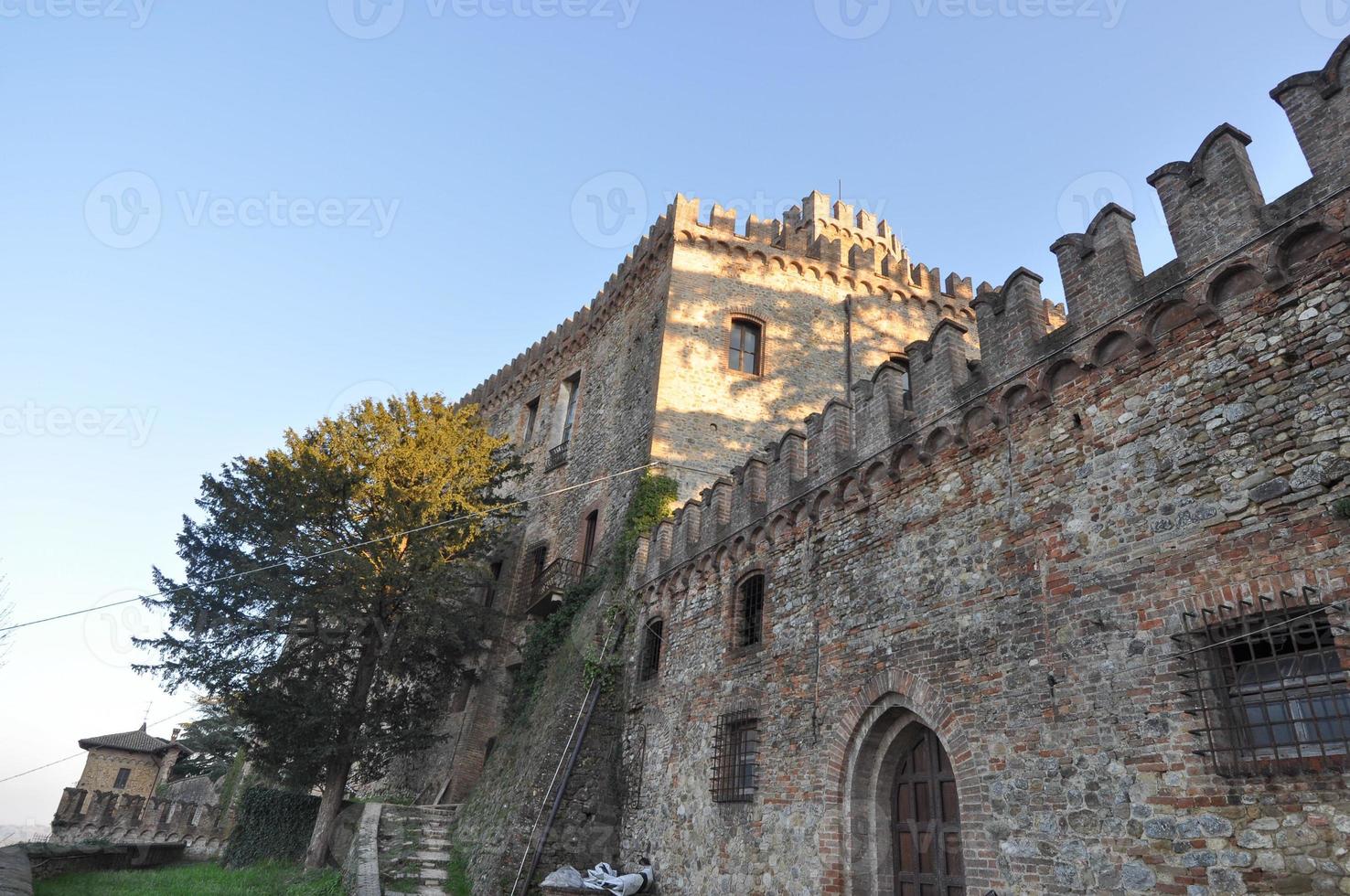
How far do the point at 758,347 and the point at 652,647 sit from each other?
8339 millimetres

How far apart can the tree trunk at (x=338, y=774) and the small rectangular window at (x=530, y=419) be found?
8.85 m

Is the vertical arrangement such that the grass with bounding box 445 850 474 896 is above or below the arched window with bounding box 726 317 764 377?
below

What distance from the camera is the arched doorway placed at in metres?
7.50

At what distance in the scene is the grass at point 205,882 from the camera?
1385cm

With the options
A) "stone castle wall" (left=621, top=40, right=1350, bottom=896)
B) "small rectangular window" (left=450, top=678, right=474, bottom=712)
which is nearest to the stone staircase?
"small rectangular window" (left=450, top=678, right=474, bottom=712)

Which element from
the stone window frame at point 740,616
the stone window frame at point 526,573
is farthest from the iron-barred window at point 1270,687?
the stone window frame at point 526,573

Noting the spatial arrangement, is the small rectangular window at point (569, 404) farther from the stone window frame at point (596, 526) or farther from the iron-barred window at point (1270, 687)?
the iron-barred window at point (1270, 687)

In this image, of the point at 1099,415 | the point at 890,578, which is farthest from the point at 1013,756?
the point at 1099,415

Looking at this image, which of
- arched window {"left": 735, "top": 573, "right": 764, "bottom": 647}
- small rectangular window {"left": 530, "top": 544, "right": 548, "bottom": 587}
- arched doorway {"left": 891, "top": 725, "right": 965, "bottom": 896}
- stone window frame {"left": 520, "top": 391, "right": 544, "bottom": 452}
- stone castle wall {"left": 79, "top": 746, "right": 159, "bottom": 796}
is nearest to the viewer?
arched doorway {"left": 891, "top": 725, "right": 965, "bottom": 896}

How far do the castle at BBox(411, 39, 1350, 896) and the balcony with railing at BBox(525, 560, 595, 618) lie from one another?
3.40 meters

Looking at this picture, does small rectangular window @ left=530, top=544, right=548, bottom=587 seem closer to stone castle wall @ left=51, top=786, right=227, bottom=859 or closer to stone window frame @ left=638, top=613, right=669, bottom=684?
stone window frame @ left=638, top=613, right=669, bottom=684

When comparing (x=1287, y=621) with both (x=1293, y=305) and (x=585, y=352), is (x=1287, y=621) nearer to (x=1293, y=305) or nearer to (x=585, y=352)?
(x=1293, y=305)

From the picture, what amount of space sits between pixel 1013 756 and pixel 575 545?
42.8ft

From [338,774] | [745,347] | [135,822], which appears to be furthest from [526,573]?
[135,822]
